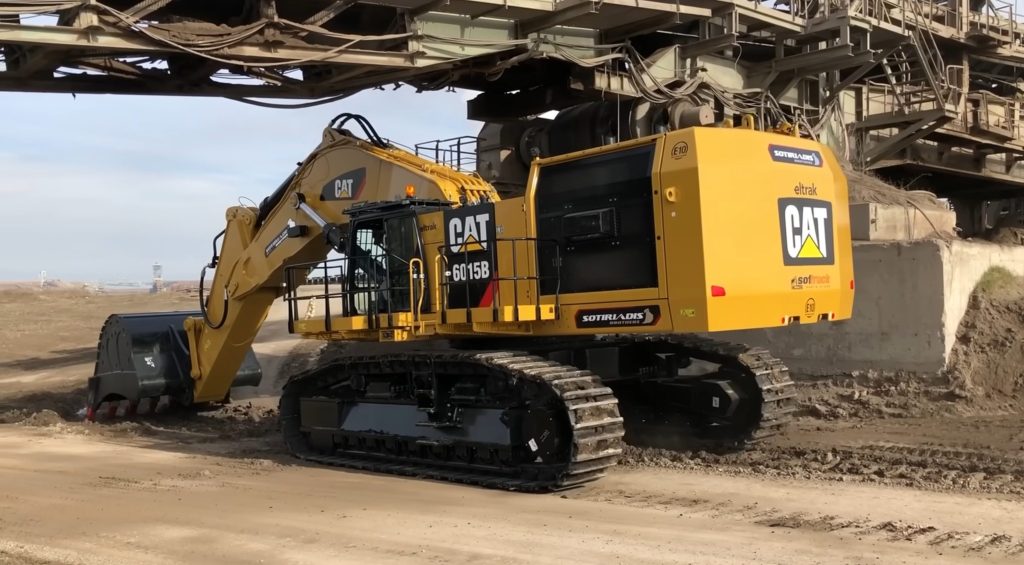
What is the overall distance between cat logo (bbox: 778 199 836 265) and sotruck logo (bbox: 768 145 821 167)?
36 cm

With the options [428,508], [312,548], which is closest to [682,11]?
[428,508]

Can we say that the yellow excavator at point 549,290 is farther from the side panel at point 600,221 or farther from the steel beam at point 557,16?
the steel beam at point 557,16

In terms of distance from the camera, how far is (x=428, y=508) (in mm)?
7656

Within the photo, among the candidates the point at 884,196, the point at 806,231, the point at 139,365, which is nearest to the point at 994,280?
the point at 884,196

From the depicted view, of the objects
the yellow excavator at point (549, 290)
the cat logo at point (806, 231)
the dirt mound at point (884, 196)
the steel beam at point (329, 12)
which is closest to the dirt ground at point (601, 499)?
the yellow excavator at point (549, 290)

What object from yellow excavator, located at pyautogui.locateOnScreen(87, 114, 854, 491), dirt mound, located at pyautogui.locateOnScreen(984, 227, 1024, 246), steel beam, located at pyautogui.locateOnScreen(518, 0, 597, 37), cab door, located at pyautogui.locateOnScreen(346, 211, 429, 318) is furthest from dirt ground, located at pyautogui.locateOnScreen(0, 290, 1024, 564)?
dirt mound, located at pyautogui.locateOnScreen(984, 227, 1024, 246)

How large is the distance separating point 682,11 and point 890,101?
32.3ft

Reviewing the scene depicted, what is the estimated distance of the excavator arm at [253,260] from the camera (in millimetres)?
10336

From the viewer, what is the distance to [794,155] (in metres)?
8.57

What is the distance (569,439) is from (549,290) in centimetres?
145

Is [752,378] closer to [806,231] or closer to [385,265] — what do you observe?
[806,231]

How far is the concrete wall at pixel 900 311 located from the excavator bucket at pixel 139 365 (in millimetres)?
7690

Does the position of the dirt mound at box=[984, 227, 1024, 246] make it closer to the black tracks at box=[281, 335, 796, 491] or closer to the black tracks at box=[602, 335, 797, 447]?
the black tracks at box=[602, 335, 797, 447]

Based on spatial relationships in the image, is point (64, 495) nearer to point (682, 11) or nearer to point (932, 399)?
point (932, 399)
